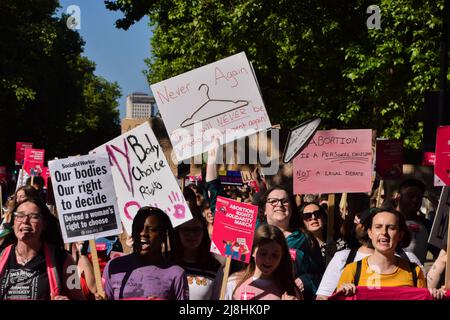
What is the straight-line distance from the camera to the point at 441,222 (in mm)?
6246

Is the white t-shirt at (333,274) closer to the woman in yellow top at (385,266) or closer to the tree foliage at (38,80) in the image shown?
the woman in yellow top at (385,266)

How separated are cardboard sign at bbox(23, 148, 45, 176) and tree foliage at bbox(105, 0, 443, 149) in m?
4.69

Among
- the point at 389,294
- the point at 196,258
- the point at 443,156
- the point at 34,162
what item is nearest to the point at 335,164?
the point at 443,156

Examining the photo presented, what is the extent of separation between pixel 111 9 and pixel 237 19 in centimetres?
549

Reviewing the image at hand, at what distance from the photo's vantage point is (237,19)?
1752 centimetres

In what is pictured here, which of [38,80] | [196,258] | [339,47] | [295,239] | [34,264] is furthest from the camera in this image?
[38,80]

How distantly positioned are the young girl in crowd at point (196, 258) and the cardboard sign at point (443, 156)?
1.69 m

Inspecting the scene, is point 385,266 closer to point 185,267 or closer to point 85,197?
point 185,267

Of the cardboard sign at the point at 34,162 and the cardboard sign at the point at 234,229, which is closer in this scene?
the cardboard sign at the point at 234,229

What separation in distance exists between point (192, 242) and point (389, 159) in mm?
5551

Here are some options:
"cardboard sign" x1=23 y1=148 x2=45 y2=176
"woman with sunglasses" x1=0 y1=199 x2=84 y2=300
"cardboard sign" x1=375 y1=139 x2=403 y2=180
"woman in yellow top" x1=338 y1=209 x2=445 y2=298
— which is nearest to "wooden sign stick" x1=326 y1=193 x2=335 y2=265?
"woman in yellow top" x1=338 y1=209 x2=445 y2=298

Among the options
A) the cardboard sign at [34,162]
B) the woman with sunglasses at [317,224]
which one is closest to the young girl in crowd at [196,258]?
the woman with sunglasses at [317,224]

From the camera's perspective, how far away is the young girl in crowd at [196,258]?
19.4 feet
